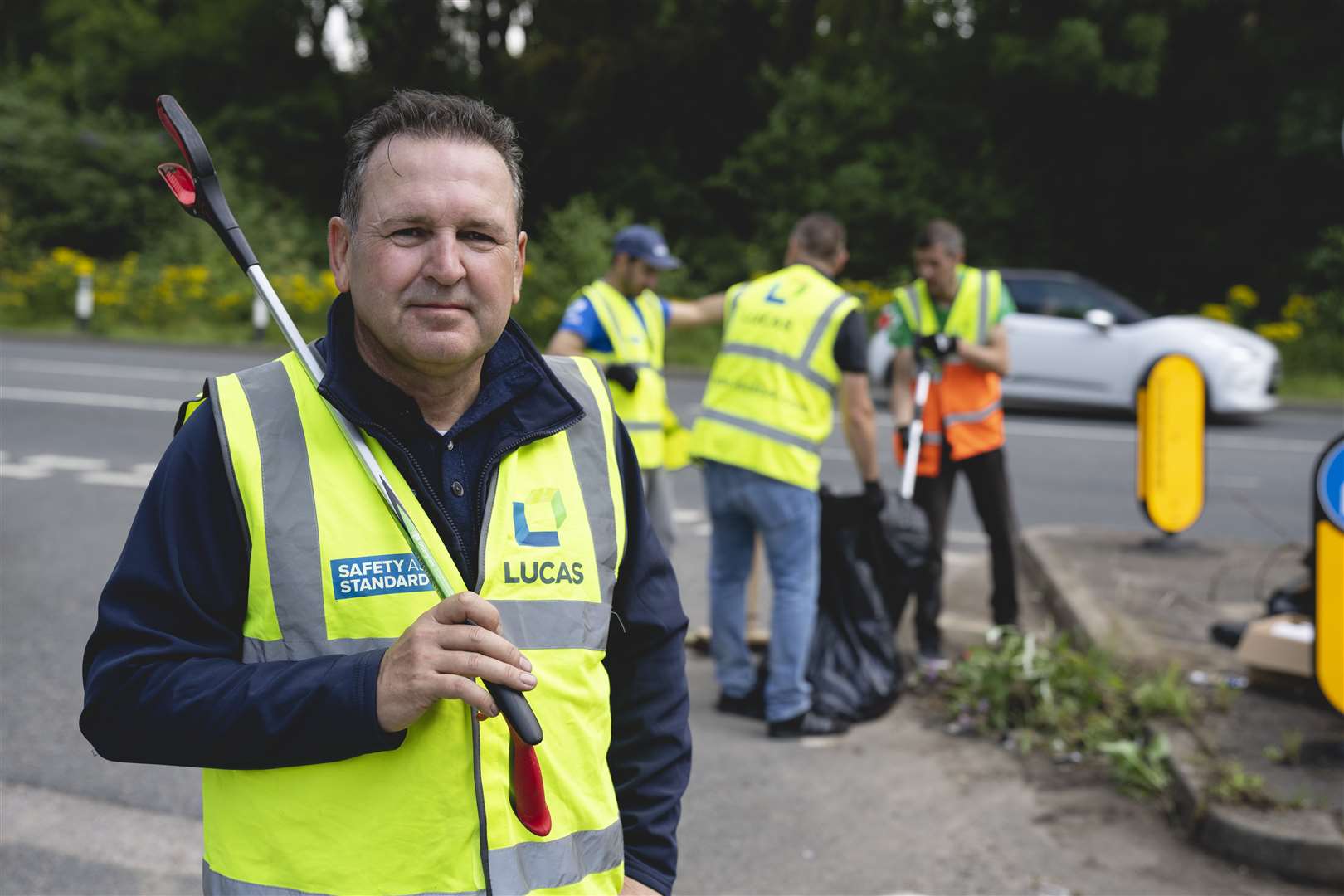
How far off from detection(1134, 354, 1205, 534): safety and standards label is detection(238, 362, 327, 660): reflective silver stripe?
254 inches

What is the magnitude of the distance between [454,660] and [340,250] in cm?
62

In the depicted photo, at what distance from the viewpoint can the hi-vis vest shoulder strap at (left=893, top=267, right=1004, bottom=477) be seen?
21.1 feet

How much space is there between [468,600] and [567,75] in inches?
1048

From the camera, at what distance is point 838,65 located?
84.3 feet

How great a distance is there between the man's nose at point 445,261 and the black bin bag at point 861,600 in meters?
3.97

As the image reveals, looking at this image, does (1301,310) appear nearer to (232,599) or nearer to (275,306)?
(275,306)

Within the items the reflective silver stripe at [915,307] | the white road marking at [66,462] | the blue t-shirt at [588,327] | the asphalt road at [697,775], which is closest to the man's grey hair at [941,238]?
the reflective silver stripe at [915,307]

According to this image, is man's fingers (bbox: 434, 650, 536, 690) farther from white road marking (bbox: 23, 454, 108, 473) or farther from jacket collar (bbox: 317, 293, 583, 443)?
white road marking (bbox: 23, 454, 108, 473)

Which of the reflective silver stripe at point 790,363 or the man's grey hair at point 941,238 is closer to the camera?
the reflective silver stripe at point 790,363

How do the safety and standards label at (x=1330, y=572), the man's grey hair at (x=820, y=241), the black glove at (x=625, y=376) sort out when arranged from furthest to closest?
the black glove at (x=625, y=376) < the man's grey hair at (x=820, y=241) < the safety and standards label at (x=1330, y=572)

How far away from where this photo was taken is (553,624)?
73.5 inches

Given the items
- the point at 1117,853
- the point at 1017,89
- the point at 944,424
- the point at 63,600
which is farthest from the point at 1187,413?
the point at 1017,89

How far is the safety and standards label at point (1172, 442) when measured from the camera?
7.52 meters

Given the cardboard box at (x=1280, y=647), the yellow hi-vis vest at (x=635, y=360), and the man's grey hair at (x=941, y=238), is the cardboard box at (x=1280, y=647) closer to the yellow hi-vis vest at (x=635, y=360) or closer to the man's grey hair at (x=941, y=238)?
the man's grey hair at (x=941, y=238)
